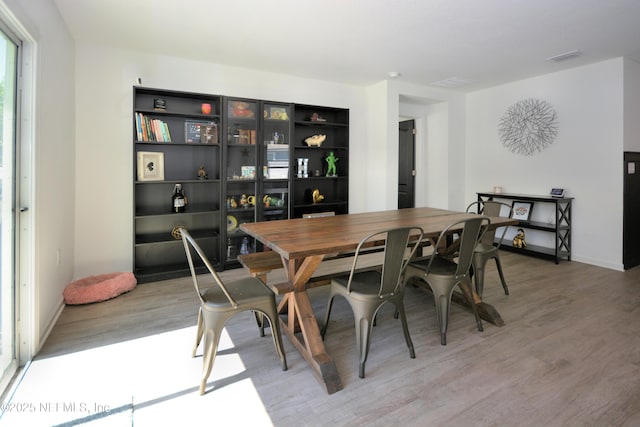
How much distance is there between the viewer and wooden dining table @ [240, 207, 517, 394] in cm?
189

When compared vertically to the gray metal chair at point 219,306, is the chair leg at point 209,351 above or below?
below

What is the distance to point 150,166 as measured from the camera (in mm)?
3697

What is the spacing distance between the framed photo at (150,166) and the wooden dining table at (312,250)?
69.4 inches

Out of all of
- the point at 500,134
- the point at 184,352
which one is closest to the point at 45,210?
the point at 184,352

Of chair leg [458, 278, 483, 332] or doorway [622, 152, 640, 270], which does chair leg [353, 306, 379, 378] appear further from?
doorway [622, 152, 640, 270]

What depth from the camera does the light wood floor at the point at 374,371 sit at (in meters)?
1.65

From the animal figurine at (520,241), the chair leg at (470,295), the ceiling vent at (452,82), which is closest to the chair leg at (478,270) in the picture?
the chair leg at (470,295)

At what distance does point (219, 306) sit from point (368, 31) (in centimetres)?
279

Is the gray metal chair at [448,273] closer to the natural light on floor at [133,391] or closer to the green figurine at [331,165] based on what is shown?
the natural light on floor at [133,391]

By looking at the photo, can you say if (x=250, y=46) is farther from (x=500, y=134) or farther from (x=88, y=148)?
(x=500, y=134)

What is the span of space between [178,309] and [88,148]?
2014mm

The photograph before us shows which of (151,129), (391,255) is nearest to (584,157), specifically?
(391,255)

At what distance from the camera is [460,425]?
5.16ft

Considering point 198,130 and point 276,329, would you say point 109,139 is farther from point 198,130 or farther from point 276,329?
point 276,329
